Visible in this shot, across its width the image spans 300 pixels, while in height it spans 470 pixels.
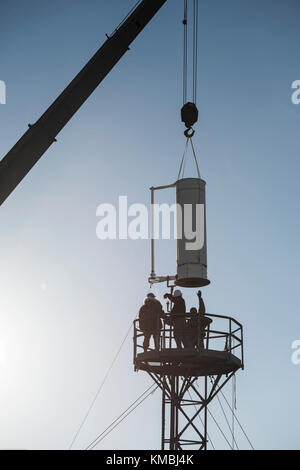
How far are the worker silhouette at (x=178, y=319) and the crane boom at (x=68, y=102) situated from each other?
698 cm

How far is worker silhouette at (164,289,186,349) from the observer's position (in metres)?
24.4

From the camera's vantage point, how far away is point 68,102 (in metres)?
25.7

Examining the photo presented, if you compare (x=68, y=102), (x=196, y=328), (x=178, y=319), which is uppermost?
(x=68, y=102)

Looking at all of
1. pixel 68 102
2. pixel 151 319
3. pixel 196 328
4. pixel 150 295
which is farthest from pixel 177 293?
pixel 68 102

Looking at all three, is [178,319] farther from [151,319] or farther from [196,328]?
[151,319]

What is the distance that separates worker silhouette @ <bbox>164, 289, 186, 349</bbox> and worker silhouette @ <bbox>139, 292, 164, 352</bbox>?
0.45m

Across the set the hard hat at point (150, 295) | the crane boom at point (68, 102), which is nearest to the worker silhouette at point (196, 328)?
the hard hat at point (150, 295)

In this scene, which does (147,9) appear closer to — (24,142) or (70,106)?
(70,106)

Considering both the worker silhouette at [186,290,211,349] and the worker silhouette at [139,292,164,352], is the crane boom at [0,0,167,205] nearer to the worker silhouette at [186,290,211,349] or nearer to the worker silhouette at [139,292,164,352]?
the worker silhouette at [139,292,164,352]

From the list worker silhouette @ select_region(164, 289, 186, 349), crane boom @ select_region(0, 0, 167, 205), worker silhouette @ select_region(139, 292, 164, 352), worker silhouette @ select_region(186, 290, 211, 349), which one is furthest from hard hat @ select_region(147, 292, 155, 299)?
crane boom @ select_region(0, 0, 167, 205)

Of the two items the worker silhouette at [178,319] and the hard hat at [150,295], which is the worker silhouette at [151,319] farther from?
the worker silhouette at [178,319]

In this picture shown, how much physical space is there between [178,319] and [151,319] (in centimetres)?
98

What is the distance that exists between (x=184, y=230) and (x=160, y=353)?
4682mm
